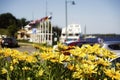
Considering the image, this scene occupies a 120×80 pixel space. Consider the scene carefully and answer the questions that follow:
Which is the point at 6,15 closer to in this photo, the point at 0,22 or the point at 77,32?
the point at 0,22

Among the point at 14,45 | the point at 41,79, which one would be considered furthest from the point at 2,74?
the point at 14,45

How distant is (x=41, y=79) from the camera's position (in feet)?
12.2

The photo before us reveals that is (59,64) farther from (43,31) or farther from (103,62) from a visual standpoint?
(43,31)

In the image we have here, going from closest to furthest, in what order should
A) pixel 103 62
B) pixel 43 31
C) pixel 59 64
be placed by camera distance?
pixel 59 64, pixel 103 62, pixel 43 31

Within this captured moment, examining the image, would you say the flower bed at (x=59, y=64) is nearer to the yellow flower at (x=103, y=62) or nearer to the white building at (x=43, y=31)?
the yellow flower at (x=103, y=62)

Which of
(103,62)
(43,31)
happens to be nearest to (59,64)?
(103,62)

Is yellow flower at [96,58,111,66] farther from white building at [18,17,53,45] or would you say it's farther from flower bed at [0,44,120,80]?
white building at [18,17,53,45]

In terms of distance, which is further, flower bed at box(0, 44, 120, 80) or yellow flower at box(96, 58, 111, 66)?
yellow flower at box(96, 58, 111, 66)

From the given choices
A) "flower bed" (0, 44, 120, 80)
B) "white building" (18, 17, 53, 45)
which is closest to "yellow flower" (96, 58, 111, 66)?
"flower bed" (0, 44, 120, 80)

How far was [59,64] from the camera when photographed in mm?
3713

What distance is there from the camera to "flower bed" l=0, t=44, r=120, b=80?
3621mm

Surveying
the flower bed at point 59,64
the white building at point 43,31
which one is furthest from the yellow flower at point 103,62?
the white building at point 43,31

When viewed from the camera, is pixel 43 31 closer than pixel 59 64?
No

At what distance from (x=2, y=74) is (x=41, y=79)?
0.54m
